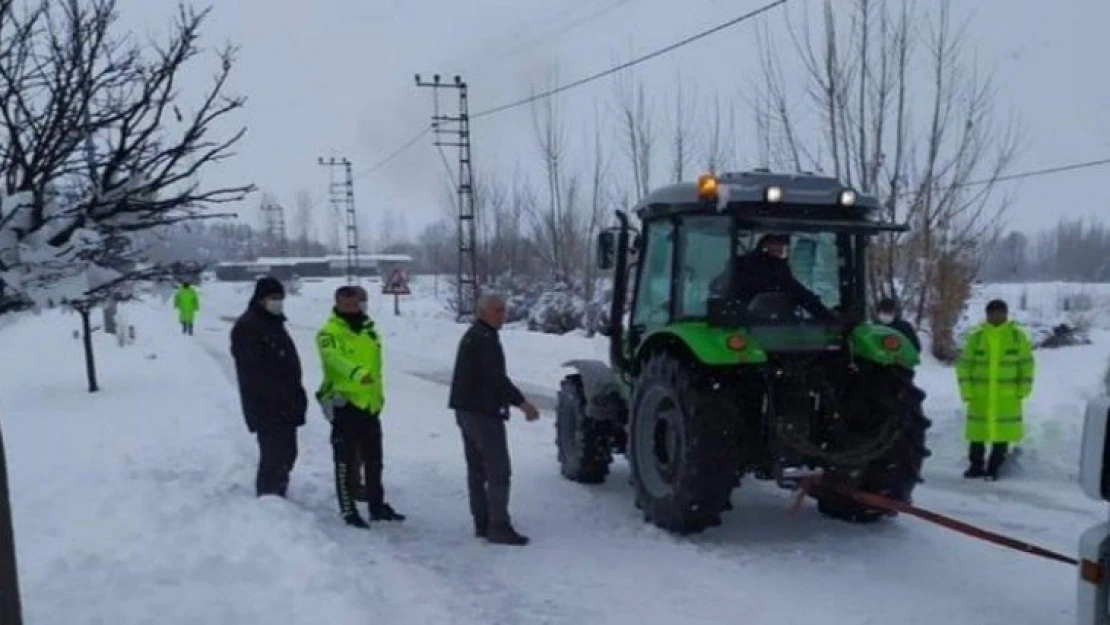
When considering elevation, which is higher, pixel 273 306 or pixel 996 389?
pixel 273 306

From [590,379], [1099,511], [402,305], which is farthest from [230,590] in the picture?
[402,305]

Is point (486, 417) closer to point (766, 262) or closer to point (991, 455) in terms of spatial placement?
point (766, 262)

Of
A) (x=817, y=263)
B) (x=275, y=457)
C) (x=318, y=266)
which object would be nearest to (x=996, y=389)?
(x=817, y=263)

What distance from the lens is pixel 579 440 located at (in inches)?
343

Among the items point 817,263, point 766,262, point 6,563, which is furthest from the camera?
point 817,263

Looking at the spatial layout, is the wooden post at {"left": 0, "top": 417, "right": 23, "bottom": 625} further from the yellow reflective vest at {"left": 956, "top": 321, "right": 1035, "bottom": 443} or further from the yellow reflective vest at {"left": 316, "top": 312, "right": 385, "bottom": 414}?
the yellow reflective vest at {"left": 956, "top": 321, "right": 1035, "bottom": 443}

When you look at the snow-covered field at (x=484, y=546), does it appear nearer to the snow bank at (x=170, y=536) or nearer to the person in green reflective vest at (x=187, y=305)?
the snow bank at (x=170, y=536)

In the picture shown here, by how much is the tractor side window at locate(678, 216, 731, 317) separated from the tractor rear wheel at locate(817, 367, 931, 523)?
124 centimetres

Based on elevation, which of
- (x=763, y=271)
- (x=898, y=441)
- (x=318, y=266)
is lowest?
(x=318, y=266)

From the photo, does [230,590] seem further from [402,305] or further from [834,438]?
[402,305]

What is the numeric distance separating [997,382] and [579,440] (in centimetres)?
371

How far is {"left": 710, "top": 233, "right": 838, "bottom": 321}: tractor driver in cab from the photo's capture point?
23.2ft

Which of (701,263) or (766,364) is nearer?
(766,364)

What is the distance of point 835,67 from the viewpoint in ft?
60.9
